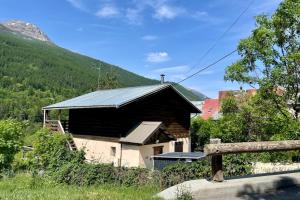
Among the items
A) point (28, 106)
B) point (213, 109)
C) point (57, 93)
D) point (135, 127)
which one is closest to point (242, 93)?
point (135, 127)

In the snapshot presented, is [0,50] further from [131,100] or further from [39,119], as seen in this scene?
[131,100]

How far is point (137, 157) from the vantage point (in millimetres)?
A: 24641

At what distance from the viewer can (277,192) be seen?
29.1 ft

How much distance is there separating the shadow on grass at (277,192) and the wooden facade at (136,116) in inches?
686

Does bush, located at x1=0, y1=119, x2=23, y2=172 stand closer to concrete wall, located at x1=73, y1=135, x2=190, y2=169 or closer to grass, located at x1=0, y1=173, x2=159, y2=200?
concrete wall, located at x1=73, y1=135, x2=190, y2=169

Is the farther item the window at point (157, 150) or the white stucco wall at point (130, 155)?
the window at point (157, 150)

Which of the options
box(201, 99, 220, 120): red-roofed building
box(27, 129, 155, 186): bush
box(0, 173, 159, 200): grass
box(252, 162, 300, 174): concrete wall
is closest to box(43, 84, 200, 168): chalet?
box(252, 162, 300, 174): concrete wall

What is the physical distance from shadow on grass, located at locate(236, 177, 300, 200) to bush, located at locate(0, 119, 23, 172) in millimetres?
15118

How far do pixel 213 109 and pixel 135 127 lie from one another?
49892 mm

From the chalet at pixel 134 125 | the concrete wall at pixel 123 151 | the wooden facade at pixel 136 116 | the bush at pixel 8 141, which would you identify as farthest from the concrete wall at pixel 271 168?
the bush at pixel 8 141

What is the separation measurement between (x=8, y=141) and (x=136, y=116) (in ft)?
29.9

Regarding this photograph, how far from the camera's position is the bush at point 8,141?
20469mm

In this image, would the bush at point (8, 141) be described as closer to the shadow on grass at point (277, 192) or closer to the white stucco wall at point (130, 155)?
the white stucco wall at point (130, 155)

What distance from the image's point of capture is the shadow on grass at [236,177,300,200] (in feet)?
27.5
